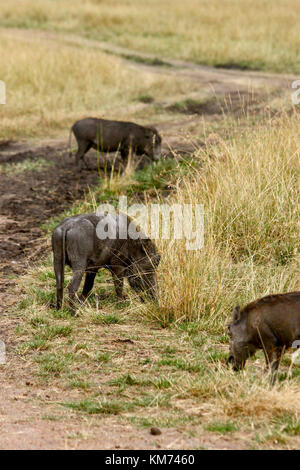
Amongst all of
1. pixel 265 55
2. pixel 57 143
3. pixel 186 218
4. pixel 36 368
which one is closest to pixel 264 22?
pixel 265 55

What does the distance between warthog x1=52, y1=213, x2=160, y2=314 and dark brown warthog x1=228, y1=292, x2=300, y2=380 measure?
1.46 m

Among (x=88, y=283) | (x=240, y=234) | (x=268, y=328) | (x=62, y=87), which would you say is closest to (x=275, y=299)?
(x=268, y=328)

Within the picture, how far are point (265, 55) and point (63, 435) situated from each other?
17.1m

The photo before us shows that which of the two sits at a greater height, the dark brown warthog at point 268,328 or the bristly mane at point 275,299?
the bristly mane at point 275,299

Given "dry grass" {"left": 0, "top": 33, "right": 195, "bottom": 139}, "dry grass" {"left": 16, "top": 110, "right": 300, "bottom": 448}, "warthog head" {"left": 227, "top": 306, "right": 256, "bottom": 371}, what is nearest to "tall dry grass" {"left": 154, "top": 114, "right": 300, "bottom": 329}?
"dry grass" {"left": 16, "top": 110, "right": 300, "bottom": 448}

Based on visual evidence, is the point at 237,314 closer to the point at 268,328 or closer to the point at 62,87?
the point at 268,328

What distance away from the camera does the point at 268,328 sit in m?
4.63

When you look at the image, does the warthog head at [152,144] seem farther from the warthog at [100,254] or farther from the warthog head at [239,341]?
the warthog head at [239,341]

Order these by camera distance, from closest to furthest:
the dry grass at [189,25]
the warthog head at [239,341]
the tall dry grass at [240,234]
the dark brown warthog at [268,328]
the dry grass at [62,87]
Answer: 1. the dark brown warthog at [268,328]
2. the warthog head at [239,341]
3. the tall dry grass at [240,234]
4. the dry grass at [62,87]
5. the dry grass at [189,25]

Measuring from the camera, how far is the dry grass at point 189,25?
20.5m

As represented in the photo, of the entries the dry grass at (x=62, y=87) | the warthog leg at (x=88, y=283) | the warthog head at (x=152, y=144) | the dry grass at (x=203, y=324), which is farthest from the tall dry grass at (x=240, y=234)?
the dry grass at (x=62, y=87)

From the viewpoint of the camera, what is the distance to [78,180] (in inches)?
415

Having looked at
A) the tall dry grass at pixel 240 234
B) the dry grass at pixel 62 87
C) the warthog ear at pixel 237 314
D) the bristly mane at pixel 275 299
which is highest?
the bristly mane at pixel 275 299

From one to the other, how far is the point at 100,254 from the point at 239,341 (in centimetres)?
187
